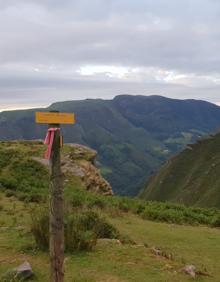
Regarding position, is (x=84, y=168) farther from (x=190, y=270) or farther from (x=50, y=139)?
(x=50, y=139)

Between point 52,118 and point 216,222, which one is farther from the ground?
point 52,118

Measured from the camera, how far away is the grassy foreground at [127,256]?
9961 millimetres

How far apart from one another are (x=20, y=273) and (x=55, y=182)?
250 centimetres

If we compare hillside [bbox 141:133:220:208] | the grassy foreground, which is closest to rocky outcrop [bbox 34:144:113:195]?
the grassy foreground

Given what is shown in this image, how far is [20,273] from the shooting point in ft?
30.7

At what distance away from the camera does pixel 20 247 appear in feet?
38.5

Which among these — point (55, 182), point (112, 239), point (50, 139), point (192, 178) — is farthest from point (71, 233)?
point (192, 178)

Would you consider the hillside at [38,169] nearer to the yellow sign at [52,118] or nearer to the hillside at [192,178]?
the yellow sign at [52,118]

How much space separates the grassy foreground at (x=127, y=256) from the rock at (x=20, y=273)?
20cm

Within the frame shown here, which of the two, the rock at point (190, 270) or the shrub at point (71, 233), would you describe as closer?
the rock at point (190, 270)

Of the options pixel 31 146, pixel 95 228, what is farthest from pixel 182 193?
pixel 95 228

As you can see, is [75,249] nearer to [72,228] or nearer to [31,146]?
[72,228]

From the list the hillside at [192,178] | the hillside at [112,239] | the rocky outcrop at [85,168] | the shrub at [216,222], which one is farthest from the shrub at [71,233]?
the hillside at [192,178]

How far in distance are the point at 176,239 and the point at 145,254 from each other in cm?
402
